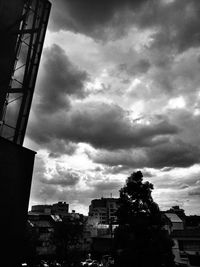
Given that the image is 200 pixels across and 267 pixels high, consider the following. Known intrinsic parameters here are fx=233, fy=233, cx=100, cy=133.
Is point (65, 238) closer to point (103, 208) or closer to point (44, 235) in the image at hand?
point (44, 235)

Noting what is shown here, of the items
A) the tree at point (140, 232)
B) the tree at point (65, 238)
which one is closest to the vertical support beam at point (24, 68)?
the tree at point (140, 232)

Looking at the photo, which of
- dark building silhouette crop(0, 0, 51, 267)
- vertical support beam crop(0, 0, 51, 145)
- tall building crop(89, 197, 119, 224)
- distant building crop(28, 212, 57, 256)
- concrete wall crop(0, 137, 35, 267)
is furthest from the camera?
tall building crop(89, 197, 119, 224)

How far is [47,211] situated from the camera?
86.8 m

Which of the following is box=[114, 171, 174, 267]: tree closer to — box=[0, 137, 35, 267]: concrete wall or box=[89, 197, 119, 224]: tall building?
box=[0, 137, 35, 267]: concrete wall

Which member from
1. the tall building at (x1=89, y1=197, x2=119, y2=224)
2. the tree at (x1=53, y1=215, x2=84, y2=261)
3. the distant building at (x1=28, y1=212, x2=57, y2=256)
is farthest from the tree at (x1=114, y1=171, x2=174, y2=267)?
the tall building at (x1=89, y1=197, x2=119, y2=224)

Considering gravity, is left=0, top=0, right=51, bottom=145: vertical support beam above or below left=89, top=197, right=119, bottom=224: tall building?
below

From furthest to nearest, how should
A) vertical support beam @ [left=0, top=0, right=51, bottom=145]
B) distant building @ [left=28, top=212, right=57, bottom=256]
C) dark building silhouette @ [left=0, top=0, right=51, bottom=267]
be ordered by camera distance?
distant building @ [left=28, top=212, right=57, bottom=256] → vertical support beam @ [left=0, top=0, right=51, bottom=145] → dark building silhouette @ [left=0, top=0, right=51, bottom=267]

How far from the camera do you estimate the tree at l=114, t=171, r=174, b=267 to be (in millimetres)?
19188

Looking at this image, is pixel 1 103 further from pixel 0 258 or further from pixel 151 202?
pixel 151 202

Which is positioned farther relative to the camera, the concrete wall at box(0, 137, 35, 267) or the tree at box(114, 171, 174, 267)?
the tree at box(114, 171, 174, 267)

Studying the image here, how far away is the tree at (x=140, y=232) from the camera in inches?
755

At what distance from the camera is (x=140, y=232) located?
20.4 meters

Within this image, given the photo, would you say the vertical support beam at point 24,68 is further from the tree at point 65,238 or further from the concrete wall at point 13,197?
the tree at point 65,238

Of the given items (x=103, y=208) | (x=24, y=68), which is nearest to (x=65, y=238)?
(x=24, y=68)
